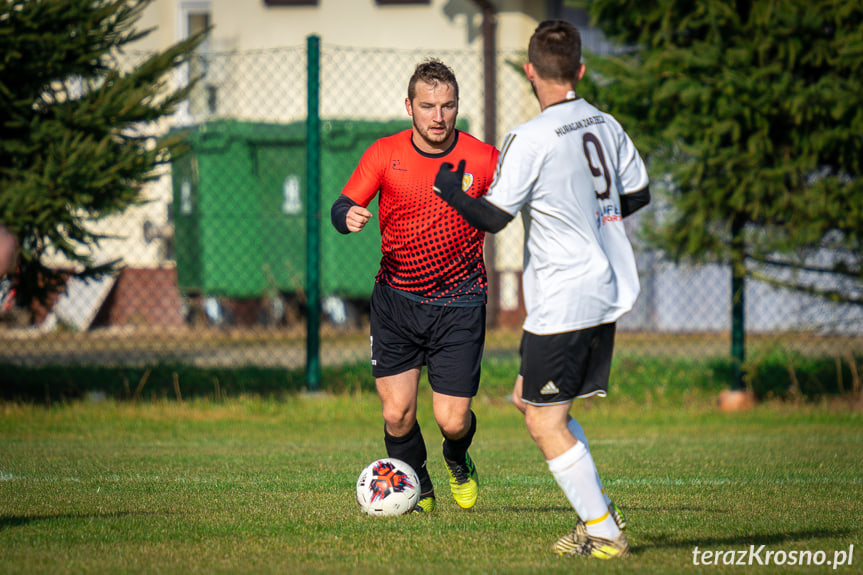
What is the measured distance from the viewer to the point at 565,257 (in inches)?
154

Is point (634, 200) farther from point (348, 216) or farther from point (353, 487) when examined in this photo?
point (353, 487)

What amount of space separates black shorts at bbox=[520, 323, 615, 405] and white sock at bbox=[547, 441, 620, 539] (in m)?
0.25

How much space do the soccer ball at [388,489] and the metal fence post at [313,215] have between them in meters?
4.54

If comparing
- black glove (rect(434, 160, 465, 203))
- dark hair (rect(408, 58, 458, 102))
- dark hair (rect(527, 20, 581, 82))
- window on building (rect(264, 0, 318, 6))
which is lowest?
black glove (rect(434, 160, 465, 203))

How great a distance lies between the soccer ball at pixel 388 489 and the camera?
485 centimetres

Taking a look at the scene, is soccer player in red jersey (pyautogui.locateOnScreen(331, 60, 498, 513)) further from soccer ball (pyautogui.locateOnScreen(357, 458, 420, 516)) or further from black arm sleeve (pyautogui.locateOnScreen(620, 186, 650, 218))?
black arm sleeve (pyautogui.locateOnScreen(620, 186, 650, 218))

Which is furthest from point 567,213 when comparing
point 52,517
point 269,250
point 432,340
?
point 269,250

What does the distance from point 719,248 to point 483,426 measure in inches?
110

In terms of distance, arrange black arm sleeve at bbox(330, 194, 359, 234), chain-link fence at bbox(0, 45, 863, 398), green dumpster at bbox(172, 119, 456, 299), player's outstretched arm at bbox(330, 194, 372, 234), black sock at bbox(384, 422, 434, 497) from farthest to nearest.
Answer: green dumpster at bbox(172, 119, 456, 299) < chain-link fence at bbox(0, 45, 863, 398) < black sock at bbox(384, 422, 434, 497) < black arm sleeve at bbox(330, 194, 359, 234) < player's outstretched arm at bbox(330, 194, 372, 234)

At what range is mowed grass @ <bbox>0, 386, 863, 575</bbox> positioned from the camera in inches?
→ 154

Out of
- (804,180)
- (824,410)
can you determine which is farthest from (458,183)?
(824,410)

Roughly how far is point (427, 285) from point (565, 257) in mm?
1469

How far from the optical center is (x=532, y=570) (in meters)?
3.63

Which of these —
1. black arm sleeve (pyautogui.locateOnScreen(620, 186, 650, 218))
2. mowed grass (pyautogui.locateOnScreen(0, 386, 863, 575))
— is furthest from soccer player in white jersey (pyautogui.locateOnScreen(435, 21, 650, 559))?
mowed grass (pyautogui.locateOnScreen(0, 386, 863, 575))
